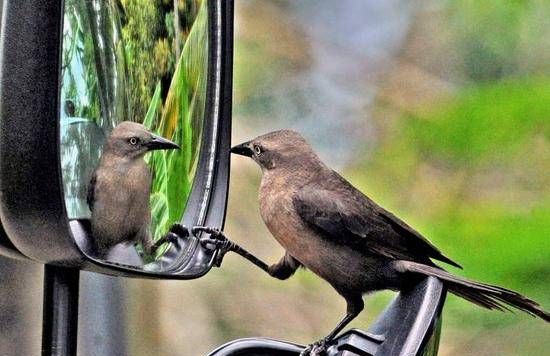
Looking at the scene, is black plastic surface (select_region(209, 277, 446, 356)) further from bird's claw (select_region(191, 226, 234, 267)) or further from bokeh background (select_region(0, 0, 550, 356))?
bokeh background (select_region(0, 0, 550, 356))

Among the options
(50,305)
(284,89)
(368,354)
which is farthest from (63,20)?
(284,89)

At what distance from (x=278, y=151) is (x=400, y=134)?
75 cm

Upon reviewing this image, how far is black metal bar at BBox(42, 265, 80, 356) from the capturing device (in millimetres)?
898

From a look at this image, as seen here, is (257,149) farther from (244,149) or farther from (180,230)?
(180,230)

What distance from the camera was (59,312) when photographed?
907mm

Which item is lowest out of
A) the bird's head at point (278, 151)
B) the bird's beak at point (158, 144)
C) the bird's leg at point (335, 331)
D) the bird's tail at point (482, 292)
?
the bird's leg at point (335, 331)

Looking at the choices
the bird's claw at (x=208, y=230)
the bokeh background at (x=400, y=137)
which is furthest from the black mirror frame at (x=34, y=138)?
the bokeh background at (x=400, y=137)

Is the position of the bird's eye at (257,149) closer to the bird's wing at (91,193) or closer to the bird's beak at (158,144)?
the bird's beak at (158,144)

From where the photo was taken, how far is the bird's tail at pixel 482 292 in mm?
1120

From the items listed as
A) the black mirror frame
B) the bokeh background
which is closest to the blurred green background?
the bokeh background

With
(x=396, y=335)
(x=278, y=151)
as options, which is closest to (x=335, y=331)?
(x=278, y=151)

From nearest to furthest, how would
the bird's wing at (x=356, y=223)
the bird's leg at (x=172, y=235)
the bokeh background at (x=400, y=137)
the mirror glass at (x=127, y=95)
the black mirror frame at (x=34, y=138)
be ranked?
1. the black mirror frame at (x=34, y=138)
2. the mirror glass at (x=127, y=95)
3. the bird's leg at (x=172, y=235)
4. the bird's wing at (x=356, y=223)
5. the bokeh background at (x=400, y=137)

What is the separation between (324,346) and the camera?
44.7 inches

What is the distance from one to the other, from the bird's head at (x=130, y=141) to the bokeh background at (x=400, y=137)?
3.04ft
